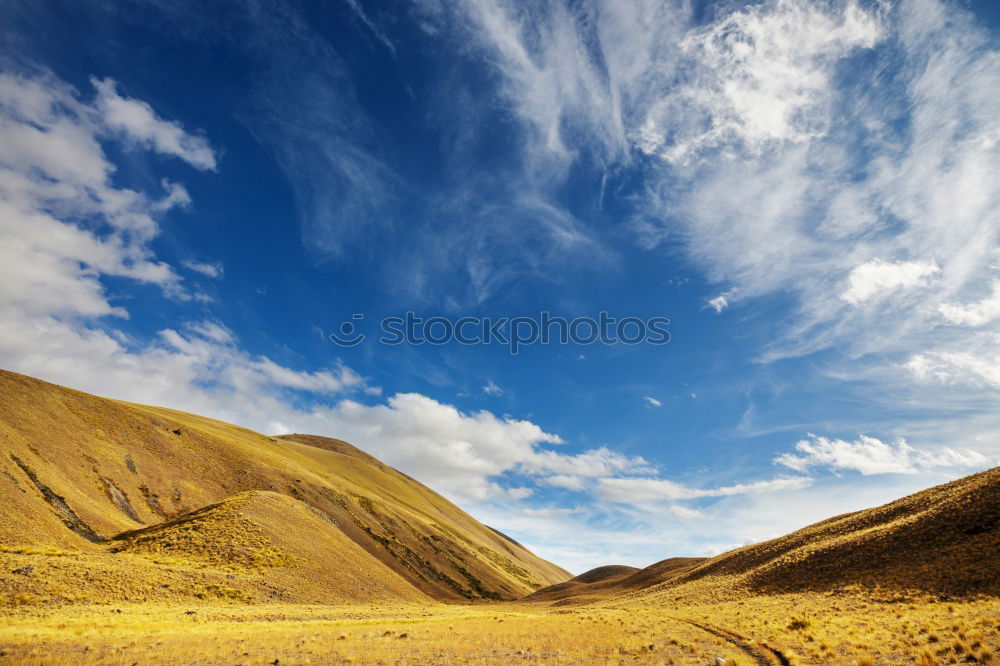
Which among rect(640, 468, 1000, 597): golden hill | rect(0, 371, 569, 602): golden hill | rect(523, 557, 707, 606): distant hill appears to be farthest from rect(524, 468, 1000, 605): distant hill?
rect(0, 371, 569, 602): golden hill

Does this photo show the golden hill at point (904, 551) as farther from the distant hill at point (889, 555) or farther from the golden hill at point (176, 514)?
the golden hill at point (176, 514)

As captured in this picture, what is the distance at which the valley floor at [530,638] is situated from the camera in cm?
1759

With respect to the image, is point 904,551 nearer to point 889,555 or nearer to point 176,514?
point 889,555

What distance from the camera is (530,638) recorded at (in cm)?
2500

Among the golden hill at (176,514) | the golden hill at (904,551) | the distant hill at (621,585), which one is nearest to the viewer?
the golden hill at (904,551)

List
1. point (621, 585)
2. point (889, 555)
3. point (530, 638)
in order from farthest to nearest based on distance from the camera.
→ point (621, 585), point (889, 555), point (530, 638)

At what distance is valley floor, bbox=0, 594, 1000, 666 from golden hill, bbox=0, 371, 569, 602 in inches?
391

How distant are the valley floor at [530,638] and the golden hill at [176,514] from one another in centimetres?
994

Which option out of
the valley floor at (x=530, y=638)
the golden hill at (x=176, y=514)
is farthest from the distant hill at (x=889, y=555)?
the golden hill at (x=176, y=514)

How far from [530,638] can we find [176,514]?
61.7m

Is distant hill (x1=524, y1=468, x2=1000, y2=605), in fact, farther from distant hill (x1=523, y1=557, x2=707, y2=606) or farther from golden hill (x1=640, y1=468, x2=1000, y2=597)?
distant hill (x1=523, y1=557, x2=707, y2=606)

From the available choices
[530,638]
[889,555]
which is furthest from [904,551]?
[530,638]

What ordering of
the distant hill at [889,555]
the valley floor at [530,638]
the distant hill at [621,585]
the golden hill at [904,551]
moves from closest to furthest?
1. the valley floor at [530,638]
2. the golden hill at [904,551]
3. the distant hill at [889,555]
4. the distant hill at [621,585]

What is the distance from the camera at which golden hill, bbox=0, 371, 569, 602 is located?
40.1m
